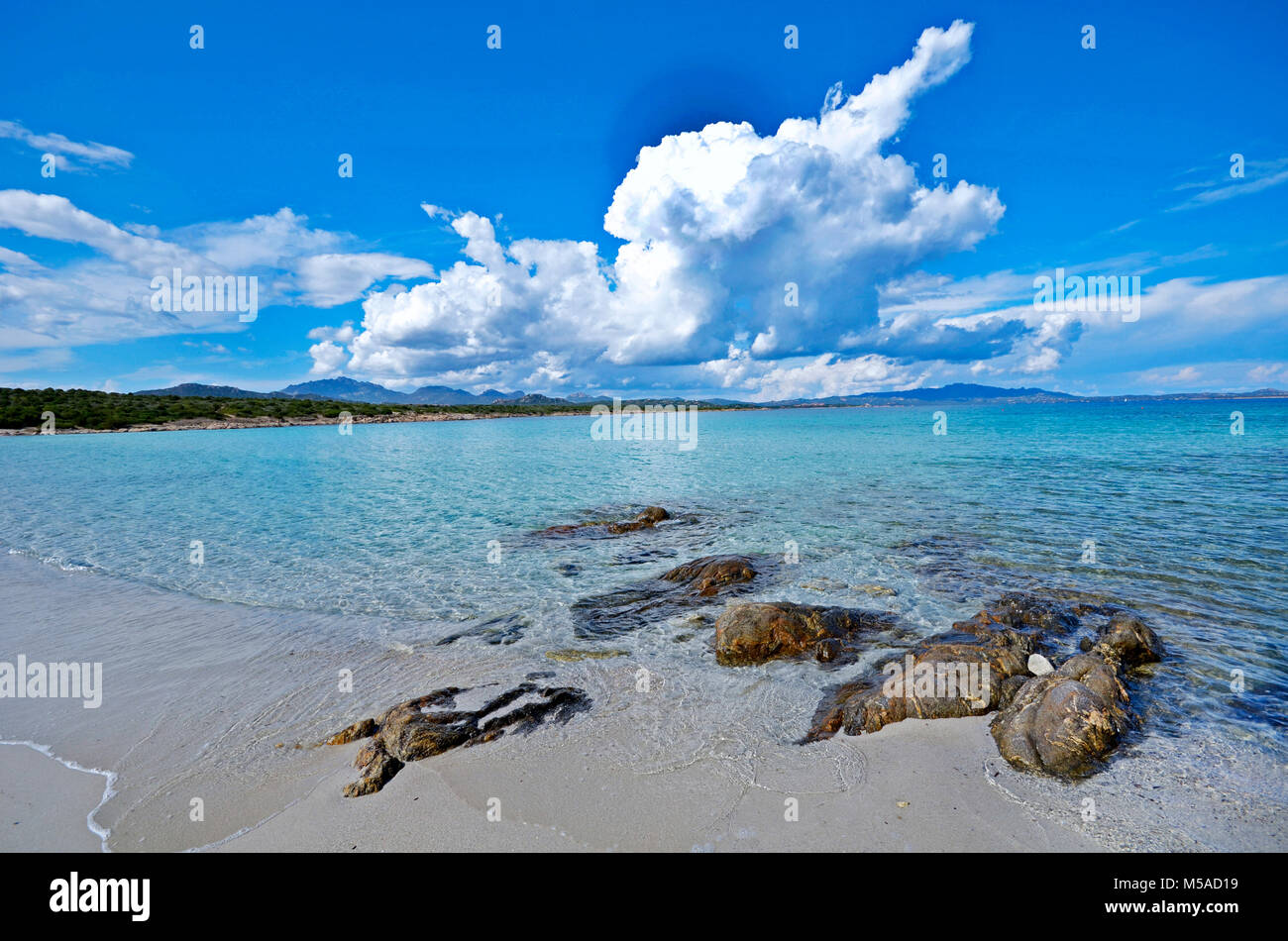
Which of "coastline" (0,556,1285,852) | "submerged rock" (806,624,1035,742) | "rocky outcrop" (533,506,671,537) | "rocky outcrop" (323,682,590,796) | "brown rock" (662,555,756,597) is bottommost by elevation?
"coastline" (0,556,1285,852)

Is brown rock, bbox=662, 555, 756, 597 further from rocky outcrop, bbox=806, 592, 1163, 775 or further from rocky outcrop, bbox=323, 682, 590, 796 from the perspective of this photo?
rocky outcrop, bbox=323, 682, 590, 796

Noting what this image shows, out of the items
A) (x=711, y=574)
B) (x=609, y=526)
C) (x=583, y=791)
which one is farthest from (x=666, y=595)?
(x=609, y=526)

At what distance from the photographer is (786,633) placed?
1059 centimetres

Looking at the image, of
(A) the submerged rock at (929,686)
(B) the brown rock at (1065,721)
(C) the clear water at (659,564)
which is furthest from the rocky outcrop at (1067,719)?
(C) the clear water at (659,564)

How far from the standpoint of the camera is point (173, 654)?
10.7m

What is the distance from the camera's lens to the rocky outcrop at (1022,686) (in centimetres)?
690

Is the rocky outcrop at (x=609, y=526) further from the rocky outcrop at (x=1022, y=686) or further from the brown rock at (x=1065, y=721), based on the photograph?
the brown rock at (x=1065, y=721)

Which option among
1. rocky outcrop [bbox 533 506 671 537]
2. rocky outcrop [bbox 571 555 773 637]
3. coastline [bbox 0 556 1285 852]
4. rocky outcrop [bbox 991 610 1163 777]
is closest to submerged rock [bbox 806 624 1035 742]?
coastline [bbox 0 556 1285 852]

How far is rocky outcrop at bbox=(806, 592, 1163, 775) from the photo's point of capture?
22.6 feet

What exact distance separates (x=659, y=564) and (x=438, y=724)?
9.78 m

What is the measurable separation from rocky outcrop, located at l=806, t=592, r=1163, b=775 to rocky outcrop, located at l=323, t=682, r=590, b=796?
159 inches
